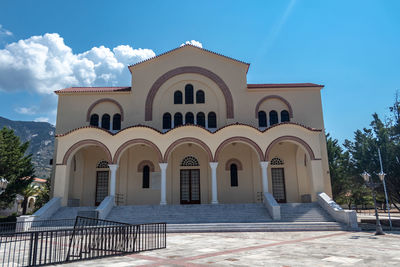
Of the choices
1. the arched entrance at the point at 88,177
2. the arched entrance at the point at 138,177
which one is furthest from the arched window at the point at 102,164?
the arched entrance at the point at 138,177

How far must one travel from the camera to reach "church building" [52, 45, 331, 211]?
21.2 meters

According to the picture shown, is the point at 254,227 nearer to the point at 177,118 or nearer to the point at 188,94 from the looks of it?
the point at 177,118

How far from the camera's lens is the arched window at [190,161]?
23.7 meters

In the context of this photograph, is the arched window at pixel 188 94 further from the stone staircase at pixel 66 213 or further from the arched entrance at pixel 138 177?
the stone staircase at pixel 66 213

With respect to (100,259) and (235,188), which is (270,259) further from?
(235,188)

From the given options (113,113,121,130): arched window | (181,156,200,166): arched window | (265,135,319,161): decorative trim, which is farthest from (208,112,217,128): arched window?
(113,113,121,130): arched window

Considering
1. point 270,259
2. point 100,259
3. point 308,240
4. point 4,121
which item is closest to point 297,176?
point 308,240

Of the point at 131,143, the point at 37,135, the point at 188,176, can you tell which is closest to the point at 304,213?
the point at 188,176

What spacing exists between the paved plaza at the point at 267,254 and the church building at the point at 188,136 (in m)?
9.55

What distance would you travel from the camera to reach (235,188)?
23.1 meters

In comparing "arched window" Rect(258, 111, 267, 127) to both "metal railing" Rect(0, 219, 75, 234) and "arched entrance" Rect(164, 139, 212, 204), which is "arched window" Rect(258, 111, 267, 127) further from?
"metal railing" Rect(0, 219, 75, 234)

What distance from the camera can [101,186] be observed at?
2369 cm

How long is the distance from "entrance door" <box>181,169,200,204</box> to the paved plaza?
1081cm

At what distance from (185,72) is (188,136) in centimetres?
622
